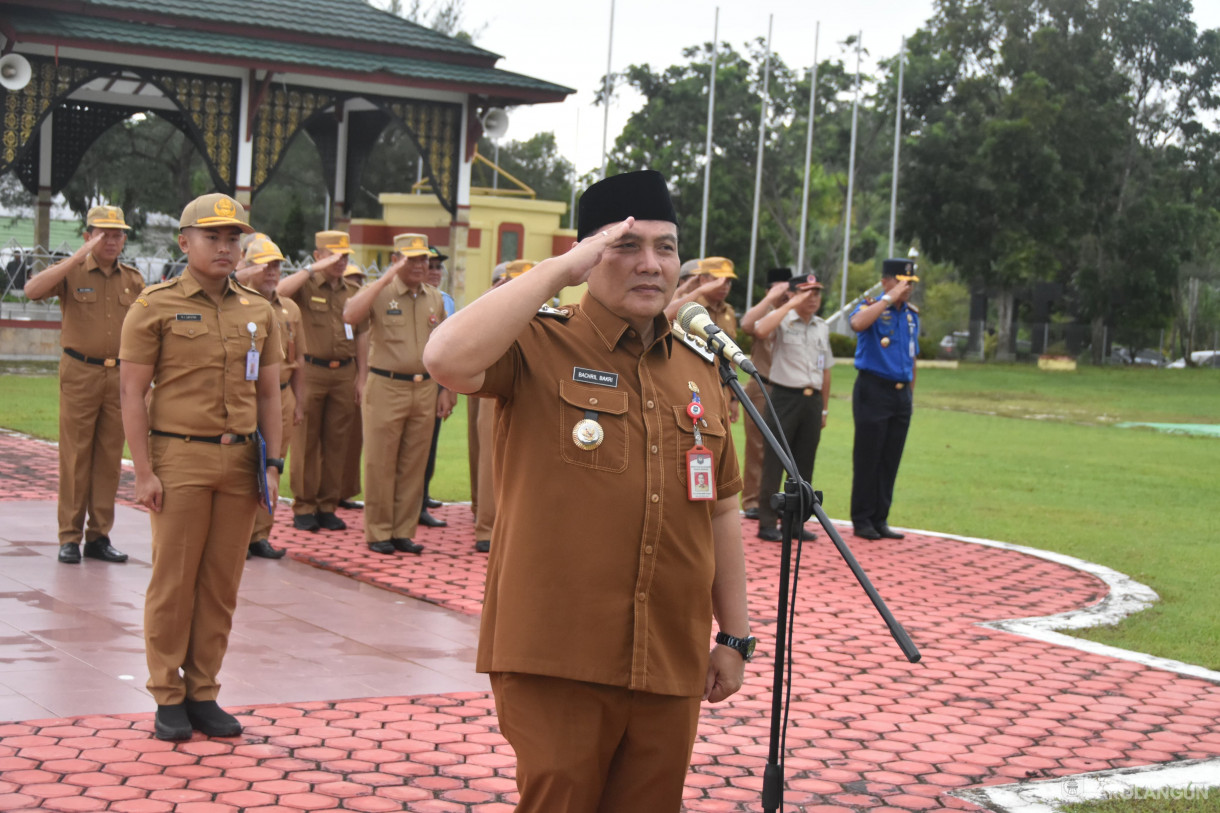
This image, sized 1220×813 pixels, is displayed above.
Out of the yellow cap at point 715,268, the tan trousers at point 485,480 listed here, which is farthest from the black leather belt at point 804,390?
the tan trousers at point 485,480

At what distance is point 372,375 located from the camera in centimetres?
946

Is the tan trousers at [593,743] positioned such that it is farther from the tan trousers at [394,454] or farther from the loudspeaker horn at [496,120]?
the loudspeaker horn at [496,120]

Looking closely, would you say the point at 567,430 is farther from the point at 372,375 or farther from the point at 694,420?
the point at 372,375

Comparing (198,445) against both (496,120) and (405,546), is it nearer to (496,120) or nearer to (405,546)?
(405,546)

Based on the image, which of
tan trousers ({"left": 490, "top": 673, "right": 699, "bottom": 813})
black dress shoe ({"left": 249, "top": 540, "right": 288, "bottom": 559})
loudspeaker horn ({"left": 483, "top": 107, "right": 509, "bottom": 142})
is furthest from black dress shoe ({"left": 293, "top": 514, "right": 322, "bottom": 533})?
loudspeaker horn ({"left": 483, "top": 107, "right": 509, "bottom": 142})

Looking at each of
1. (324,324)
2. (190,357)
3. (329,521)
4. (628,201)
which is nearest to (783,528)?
(628,201)

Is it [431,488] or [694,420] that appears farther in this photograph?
[431,488]

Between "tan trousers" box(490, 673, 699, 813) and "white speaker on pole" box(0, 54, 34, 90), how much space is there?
2299 cm

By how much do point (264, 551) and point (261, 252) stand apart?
6.54 ft

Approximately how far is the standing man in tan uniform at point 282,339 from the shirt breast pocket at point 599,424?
5.51m

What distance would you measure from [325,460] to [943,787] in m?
6.33

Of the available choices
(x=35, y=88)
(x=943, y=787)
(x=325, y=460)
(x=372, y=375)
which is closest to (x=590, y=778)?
(x=943, y=787)

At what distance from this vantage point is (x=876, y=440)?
1070 cm

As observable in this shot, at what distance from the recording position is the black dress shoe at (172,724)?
5070 millimetres
